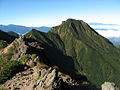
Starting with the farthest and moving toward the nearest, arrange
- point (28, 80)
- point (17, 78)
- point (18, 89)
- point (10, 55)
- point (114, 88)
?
point (10, 55)
point (17, 78)
point (28, 80)
point (18, 89)
point (114, 88)

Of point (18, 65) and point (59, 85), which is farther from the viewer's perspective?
point (18, 65)

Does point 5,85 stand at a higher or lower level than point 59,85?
lower

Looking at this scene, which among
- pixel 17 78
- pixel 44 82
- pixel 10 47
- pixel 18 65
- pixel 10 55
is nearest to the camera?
pixel 44 82

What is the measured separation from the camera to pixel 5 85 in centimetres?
6500

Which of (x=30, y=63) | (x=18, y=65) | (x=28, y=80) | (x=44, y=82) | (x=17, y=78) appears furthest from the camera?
(x=30, y=63)

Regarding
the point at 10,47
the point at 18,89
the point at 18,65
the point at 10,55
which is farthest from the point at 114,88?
the point at 10,47

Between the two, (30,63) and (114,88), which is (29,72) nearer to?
(30,63)

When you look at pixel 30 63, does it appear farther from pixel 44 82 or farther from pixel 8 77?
pixel 44 82

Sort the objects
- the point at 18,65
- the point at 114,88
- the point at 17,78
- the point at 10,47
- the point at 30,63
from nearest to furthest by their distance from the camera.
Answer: the point at 114,88 < the point at 17,78 < the point at 18,65 < the point at 30,63 < the point at 10,47

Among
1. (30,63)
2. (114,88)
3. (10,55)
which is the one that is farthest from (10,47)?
(114,88)

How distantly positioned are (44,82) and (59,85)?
4.41m

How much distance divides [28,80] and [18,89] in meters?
4.53

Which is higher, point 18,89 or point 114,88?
point 114,88

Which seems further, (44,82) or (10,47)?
(10,47)
